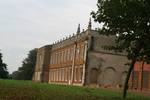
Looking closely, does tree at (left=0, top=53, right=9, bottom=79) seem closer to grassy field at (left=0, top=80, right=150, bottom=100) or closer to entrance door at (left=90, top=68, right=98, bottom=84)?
entrance door at (left=90, top=68, right=98, bottom=84)

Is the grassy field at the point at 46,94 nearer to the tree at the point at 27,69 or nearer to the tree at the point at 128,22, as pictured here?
the tree at the point at 128,22

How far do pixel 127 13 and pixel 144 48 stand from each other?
10.6 feet

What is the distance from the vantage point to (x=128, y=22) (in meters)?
25.8

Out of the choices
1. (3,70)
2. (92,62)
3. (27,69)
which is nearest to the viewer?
(92,62)

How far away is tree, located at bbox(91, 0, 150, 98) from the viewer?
2520 centimetres

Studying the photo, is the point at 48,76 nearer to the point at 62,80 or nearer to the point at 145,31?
the point at 62,80

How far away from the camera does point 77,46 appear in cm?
7538

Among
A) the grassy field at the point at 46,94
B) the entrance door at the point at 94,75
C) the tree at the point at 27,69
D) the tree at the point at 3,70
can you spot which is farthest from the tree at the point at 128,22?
the tree at the point at 27,69

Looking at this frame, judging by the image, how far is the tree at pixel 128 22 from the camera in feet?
82.7

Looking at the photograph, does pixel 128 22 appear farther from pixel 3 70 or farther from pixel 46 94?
pixel 3 70

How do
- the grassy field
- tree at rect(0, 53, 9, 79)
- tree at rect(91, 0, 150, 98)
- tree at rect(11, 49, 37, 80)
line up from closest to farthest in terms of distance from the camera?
1. the grassy field
2. tree at rect(91, 0, 150, 98)
3. tree at rect(0, 53, 9, 79)
4. tree at rect(11, 49, 37, 80)

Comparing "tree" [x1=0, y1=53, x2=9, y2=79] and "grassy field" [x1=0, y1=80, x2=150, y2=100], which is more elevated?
"tree" [x1=0, y1=53, x2=9, y2=79]

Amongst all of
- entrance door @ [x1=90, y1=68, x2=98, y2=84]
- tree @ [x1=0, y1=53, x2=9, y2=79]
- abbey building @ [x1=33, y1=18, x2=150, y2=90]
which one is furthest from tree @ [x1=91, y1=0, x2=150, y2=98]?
tree @ [x1=0, y1=53, x2=9, y2=79]

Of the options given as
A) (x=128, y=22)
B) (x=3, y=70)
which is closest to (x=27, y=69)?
(x=3, y=70)
